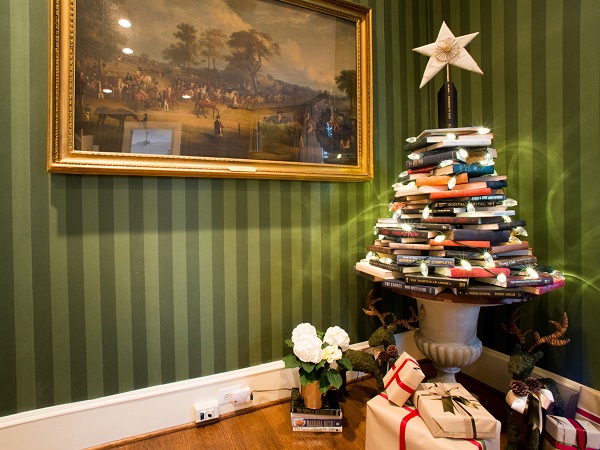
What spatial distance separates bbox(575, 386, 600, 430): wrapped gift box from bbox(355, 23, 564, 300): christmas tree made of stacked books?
572 mm

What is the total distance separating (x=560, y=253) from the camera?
5.49 ft

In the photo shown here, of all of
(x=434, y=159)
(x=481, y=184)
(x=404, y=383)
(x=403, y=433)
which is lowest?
(x=403, y=433)

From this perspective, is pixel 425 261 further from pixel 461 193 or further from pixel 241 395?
pixel 241 395

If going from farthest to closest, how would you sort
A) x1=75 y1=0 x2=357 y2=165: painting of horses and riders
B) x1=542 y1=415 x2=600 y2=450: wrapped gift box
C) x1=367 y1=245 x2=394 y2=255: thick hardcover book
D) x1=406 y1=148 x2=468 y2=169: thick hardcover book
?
x1=367 y1=245 x2=394 y2=255: thick hardcover book, x1=406 y1=148 x2=468 y2=169: thick hardcover book, x1=75 y1=0 x2=357 y2=165: painting of horses and riders, x1=542 y1=415 x2=600 y2=450: wrapped gift box

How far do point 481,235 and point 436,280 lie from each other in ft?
0.95

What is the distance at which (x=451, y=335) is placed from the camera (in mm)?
1663

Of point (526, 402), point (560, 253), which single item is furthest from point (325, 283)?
point (560, 253)

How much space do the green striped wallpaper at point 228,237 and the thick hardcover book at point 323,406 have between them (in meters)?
0.27

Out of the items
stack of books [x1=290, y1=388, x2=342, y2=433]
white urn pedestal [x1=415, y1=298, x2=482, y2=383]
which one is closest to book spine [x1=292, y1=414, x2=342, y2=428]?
stack of books [x1=290, y1=388, x2=342, y2=433]

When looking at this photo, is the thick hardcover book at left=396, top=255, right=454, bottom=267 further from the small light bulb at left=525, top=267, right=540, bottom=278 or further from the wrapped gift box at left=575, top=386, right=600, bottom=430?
the wrapped gift box at left=575, top=386, right=600, bottom=430

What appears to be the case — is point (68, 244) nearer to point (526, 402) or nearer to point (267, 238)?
point (267, 238)

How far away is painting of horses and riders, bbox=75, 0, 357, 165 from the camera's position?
149 cm

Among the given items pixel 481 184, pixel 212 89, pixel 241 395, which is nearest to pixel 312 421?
pixel 241 395

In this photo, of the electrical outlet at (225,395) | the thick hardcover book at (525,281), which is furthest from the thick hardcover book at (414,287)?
the electrical outlet at (225,395)
